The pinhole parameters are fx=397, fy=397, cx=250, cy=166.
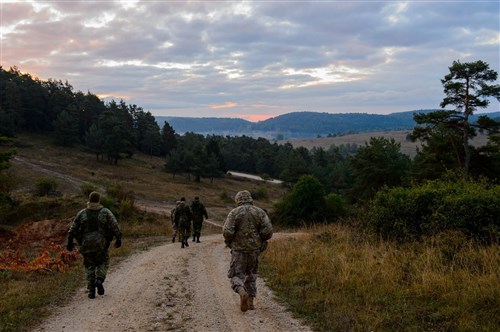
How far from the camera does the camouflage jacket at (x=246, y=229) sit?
7.60m

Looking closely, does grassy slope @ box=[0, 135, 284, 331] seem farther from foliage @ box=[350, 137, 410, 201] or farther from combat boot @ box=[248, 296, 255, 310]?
foliage @ box=[350, 137, 410, 201]

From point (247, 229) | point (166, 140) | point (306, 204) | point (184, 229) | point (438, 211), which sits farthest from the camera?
point (166, 140)

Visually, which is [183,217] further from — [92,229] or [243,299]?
[243,299]

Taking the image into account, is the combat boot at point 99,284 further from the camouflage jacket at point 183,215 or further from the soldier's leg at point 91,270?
the camouflage jacket at point 183,215

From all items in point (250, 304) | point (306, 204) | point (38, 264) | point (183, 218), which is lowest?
point (306, 204)

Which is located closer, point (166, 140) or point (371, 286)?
point (371, 286)

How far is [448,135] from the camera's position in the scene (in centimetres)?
3372

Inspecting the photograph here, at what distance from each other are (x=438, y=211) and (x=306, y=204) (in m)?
31.6

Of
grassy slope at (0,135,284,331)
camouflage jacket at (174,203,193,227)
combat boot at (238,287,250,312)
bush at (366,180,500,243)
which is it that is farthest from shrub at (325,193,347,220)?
combat boot at (238,287,250,312)

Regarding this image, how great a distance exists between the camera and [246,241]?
7.60 meters

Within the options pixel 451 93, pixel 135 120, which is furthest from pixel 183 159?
pixel 451 93

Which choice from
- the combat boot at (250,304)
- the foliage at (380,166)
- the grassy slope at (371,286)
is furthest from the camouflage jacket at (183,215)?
the foliage at (380,166)

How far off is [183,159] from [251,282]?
8521cm

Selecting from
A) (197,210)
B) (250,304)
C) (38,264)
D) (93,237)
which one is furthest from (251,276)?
(197,210)
